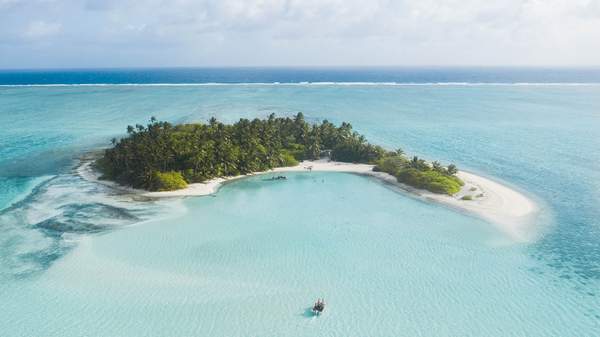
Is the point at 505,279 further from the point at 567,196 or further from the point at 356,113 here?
the point at 356,113

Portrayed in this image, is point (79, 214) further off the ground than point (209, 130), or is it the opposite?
point (209, 130)

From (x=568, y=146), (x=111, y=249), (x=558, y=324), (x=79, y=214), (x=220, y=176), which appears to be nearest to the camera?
(x=558, y=324)


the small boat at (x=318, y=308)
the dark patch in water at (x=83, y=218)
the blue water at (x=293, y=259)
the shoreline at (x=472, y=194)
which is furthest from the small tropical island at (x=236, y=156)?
the small boat at (x=318, y=308)

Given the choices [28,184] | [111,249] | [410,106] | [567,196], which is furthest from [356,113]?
[111,249]

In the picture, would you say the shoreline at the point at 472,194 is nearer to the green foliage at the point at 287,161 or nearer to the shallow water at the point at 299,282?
the green foliage at the point at 287,161

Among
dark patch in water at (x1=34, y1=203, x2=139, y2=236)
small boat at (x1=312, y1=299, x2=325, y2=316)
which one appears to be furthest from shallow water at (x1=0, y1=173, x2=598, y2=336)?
dark patch in water at (x1=34, y1=203, x2=139, y2=236)

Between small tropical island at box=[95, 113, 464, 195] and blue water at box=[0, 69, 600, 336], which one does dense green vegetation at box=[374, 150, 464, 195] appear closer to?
small tropical island at box=[95, 113, 464, 195]

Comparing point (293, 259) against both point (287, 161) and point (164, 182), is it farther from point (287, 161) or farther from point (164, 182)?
point (287, 161)
